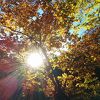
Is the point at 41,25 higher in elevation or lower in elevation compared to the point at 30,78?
higher

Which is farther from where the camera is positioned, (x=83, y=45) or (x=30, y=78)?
(x=30, y=78)

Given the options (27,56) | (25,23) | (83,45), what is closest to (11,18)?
(25,23)

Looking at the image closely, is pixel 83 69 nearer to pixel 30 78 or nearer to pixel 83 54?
pixel 83 54

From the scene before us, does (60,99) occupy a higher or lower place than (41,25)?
lower

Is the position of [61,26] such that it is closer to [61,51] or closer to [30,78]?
[61,51]

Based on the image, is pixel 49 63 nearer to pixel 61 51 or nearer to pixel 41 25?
pixel 61 51

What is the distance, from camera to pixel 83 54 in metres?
12.7

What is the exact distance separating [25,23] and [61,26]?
2.07m

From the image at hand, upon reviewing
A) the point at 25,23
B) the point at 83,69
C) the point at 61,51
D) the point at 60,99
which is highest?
the point at 25,23

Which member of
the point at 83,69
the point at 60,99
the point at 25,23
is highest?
the point at 25,23

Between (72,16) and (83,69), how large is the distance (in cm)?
346

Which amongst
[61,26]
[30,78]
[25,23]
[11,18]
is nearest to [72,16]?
[61,26]

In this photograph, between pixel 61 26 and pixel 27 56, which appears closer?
pixel 61 26

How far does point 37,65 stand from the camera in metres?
13.2
